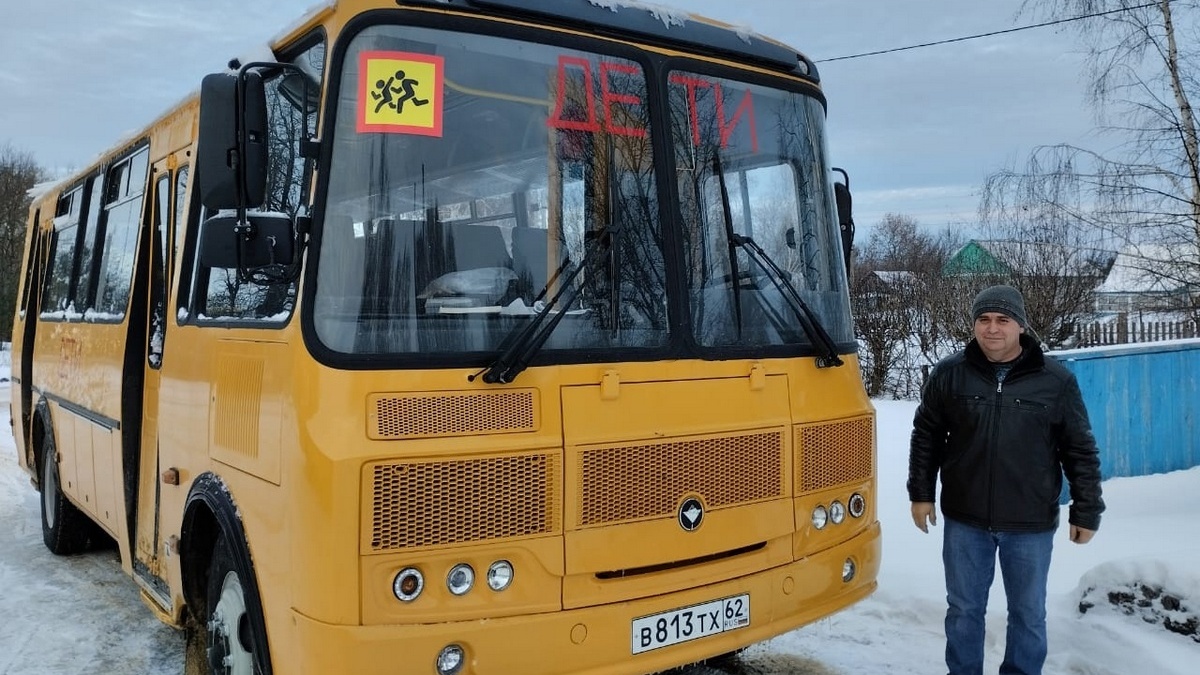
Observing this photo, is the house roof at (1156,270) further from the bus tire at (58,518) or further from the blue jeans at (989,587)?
the bus tire at (58,518)

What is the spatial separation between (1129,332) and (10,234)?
3142 centimetres

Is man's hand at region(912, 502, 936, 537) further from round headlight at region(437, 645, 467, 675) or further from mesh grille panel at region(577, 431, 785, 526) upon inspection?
round headlight at region(437, 645, 467, 675)

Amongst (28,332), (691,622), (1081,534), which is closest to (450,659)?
(691,622)

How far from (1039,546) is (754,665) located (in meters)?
1.54

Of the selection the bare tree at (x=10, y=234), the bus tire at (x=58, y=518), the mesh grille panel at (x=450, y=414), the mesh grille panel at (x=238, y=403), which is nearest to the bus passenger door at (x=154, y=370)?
the mesh grille panel at (x=238, y=403)

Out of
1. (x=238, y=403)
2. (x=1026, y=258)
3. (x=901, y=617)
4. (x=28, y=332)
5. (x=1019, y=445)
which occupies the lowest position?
(x=901, y=617)

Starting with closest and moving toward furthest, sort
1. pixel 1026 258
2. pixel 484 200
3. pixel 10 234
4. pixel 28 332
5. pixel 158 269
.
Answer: pixel 484 200 → pixel 158 269 → pixel 28 332 → pixel 1026 258 → pixel 10 234

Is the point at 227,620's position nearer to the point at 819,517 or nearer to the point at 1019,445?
the point at 819,517

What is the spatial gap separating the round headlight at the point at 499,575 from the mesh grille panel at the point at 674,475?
0.29 m

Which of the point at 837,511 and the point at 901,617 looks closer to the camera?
the point at 837,511

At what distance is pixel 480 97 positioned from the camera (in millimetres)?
3320

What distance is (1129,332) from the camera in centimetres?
1446

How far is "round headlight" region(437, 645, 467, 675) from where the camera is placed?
296cm

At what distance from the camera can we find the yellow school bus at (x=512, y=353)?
2.97m
